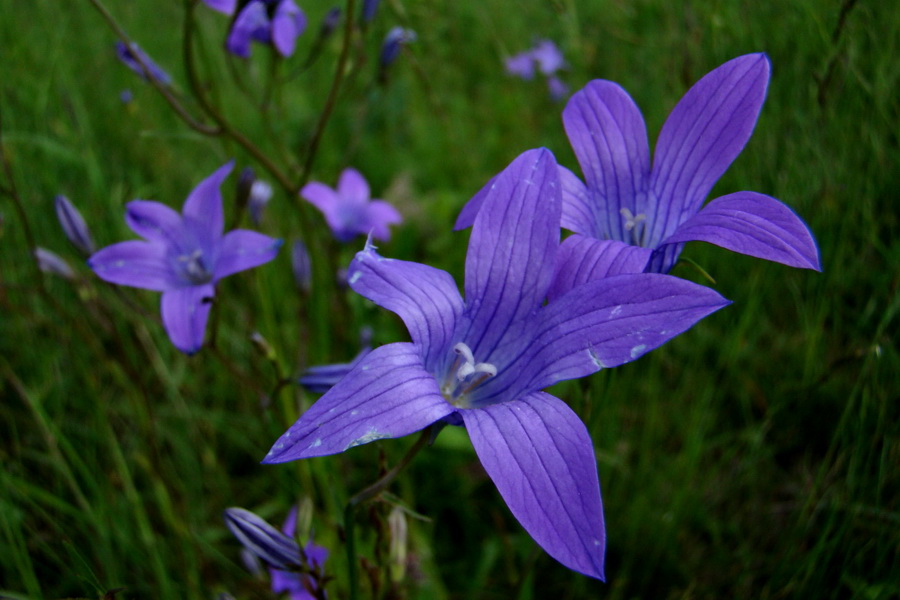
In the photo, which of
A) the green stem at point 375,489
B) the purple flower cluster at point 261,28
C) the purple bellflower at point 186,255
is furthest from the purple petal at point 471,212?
the purple flower cluster at point 261,28

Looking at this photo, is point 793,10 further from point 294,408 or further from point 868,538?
point 294,408

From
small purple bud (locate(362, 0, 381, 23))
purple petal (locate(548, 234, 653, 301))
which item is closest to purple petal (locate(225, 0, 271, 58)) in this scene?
small purple bud (locate(362, 0, 381, 23))

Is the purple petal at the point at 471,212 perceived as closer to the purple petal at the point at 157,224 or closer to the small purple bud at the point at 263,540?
the small purple bud at the point at 263,540

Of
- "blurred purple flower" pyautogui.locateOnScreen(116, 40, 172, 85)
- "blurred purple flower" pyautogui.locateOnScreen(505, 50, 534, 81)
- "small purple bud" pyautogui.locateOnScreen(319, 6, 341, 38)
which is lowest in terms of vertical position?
"blurred purple flower" pyautogui.locateOnScreen(116, 40, 172, 85)

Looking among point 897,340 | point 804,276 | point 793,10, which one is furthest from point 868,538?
point 793,10

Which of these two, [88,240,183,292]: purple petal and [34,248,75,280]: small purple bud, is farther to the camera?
[34,248,75,280]: small purple bud

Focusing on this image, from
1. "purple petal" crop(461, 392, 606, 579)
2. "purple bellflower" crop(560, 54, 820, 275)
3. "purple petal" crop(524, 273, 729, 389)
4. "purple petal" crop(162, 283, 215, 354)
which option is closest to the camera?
"purple petal" crop(461, 392, 606, 579)

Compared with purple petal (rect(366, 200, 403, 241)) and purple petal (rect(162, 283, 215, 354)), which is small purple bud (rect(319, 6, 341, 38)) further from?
purple petal (rect(162, 283, 215, 354))
